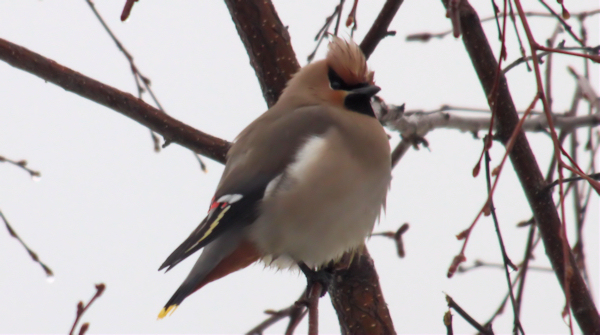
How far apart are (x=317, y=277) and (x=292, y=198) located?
16.2 inches

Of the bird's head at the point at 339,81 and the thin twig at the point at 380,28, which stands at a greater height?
the thin twig at the point at 380,28

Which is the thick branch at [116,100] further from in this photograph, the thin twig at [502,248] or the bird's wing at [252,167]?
the thin twig at [502,248]

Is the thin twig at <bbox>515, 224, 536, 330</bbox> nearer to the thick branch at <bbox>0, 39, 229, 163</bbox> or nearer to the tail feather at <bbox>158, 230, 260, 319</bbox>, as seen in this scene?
the tail feather at <bbox>158, 230, 260, 319</bbox>

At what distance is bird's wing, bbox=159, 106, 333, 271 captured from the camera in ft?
9.94

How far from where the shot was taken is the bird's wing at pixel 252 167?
303 centimetres

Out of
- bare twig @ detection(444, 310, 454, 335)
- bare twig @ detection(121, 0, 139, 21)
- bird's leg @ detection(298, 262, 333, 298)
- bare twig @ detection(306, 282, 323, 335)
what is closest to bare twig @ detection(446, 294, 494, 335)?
bare twig @ detection(444, 310, 454, 335)

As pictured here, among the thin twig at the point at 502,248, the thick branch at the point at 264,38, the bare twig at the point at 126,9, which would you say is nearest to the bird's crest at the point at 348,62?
the thick branch at the point at 264,38

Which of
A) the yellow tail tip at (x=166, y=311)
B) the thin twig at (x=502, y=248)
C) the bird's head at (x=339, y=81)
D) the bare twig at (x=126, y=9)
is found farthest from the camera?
the bird's head at (x=339, y=81)

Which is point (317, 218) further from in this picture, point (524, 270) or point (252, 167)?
point (524, 270)

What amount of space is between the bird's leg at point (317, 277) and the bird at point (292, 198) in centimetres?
2

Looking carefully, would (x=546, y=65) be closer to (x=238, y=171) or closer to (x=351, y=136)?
(x=351, y=136)

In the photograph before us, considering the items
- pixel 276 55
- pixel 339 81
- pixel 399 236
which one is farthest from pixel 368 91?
pixel 399 236

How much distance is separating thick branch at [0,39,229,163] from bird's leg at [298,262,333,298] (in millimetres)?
648

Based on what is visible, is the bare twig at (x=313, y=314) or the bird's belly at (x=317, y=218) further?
the bird's belly at (x=317, y=218)
